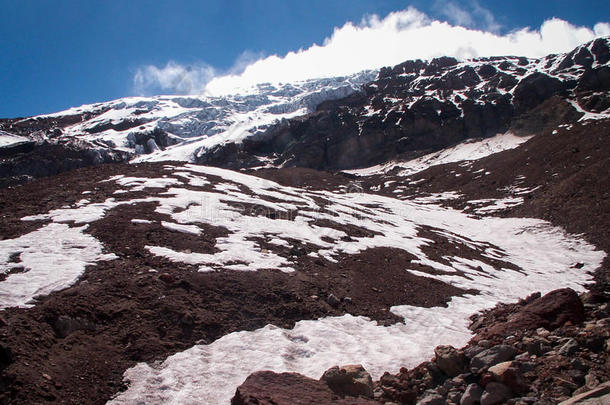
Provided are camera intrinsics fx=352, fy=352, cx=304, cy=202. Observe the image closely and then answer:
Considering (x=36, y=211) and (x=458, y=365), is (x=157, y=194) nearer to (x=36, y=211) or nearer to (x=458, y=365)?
(x=36, y=211)

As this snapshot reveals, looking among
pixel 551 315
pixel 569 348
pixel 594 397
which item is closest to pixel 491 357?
pixel 569 348

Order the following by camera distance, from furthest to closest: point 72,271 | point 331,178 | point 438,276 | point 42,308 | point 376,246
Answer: point 331,178 < point 376,246 < point 438,276 < point 72,271 < point 42,308

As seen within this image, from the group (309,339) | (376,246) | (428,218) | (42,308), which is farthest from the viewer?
(428,218)

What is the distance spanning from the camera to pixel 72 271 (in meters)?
9.77

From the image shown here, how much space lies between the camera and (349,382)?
6.32 m

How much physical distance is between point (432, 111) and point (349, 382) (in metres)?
141

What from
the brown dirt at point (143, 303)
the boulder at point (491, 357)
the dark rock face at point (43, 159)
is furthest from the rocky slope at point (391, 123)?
the boulder at point (491, 357)

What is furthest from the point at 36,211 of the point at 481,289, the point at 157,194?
the point at 481,289

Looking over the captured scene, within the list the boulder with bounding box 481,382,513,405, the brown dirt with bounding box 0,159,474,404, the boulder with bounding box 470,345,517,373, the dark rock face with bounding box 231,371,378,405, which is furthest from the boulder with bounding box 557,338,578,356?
the brown dirt with bounding box 0,159,474,404

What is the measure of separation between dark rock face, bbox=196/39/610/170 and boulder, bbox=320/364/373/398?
11473 cm

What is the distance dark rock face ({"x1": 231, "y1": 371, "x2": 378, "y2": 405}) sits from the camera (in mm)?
5556

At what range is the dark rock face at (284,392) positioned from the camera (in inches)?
219

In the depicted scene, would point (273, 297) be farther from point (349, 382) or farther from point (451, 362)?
point (451, 362)

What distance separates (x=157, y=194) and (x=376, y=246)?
41.2ft
